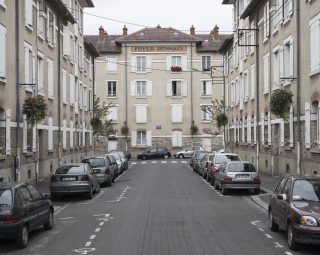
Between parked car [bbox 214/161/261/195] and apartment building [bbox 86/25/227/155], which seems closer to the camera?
parked car [bbox 214/161/261/195]

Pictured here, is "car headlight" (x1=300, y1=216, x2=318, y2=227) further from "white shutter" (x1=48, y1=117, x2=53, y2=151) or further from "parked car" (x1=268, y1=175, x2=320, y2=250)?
"white shutter" (x1=48, y1=117, x2=53, y2=151)

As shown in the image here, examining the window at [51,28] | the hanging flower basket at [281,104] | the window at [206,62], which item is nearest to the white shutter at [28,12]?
the window at [51,28]

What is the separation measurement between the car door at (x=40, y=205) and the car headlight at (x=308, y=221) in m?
5.98

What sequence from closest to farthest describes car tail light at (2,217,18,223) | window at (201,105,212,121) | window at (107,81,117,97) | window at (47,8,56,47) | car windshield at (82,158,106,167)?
car tail light at (2,217,18,223), car windshield at (82,158,106,167), window at (47,8,56,47), window at (201,105,212,121), window at (107,81,117,97)

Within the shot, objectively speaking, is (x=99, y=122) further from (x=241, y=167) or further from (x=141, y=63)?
(x=241, y=167)

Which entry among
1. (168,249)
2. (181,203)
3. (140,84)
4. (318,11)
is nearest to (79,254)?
(168,249)

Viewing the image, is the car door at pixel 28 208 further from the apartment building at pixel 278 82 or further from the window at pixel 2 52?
the apartment building at pixel 278 82

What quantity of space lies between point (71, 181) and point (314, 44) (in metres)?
10.9

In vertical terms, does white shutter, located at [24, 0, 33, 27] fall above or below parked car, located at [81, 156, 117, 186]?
above

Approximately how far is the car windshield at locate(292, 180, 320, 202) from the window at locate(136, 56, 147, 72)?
58030 mm

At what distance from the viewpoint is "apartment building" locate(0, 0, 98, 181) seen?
2384 cm

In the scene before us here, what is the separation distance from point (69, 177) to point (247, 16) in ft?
71.6

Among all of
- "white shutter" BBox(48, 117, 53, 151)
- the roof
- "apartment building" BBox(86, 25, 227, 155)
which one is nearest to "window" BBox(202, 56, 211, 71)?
"apartment building" BBox(86, 25, 227, 155)

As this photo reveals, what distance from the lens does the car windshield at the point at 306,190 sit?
1218 centimetres
